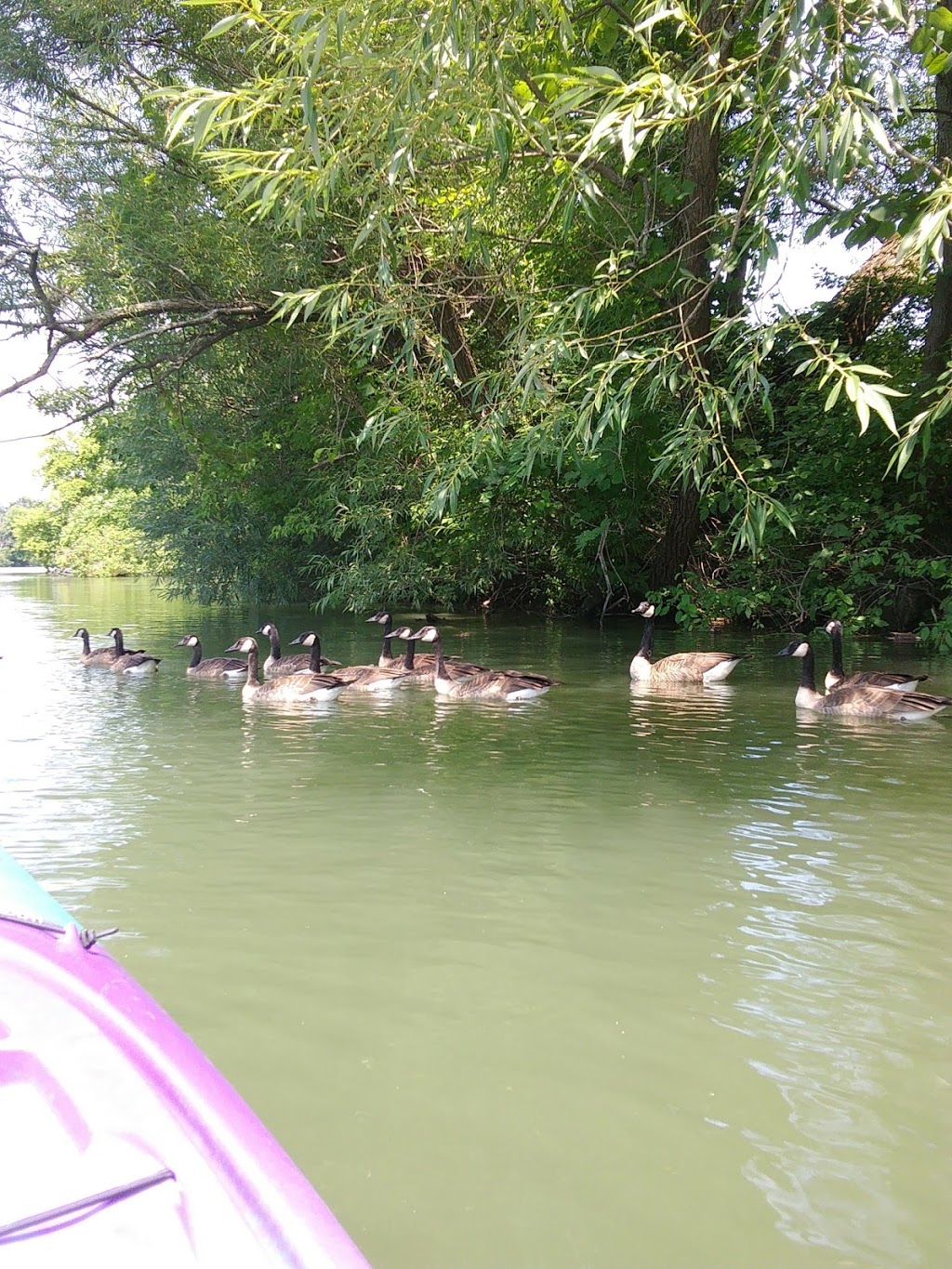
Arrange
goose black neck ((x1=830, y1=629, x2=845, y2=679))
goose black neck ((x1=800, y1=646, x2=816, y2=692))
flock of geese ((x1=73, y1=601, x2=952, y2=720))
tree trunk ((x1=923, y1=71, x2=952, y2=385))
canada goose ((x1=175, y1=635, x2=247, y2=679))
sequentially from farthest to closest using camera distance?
canada goose ((x1=175, y1=635, x2=247, y2=679)), tree trunk ((x1=923, y1=71, x2=952, y2=385)), goose black neck ((x1=830, y1=629, x2=845, y2=679)), goose black neck ((x1=800, y1=646, x2=816, y2=692)), flock of geese ((x1=73, y1=601, x2=952, y2=720))

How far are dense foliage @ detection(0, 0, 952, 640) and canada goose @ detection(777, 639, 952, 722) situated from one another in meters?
1.99

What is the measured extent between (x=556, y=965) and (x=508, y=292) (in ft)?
38.9

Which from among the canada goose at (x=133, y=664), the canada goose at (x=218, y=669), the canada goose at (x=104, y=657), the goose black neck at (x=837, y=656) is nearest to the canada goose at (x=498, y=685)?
the canada goose at (x=218, y=669)

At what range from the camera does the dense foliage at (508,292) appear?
277 inches

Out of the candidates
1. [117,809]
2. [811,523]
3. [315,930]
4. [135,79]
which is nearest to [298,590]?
[135,79]

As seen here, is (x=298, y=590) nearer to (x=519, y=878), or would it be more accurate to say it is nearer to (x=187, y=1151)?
(x=519, y=878)

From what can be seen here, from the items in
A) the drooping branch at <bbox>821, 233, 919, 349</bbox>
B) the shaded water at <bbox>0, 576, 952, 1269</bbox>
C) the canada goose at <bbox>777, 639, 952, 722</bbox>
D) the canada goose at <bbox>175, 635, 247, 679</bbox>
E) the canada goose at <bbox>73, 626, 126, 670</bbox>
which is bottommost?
the shaded water at <bbox>0, 576, 952, 1269</bbox>

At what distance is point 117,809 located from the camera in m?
7.07

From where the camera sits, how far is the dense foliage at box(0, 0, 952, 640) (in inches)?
277

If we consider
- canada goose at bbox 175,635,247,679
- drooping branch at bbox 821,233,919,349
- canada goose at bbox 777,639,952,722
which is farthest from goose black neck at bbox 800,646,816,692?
drooping branch at bbox 821,233,919,349

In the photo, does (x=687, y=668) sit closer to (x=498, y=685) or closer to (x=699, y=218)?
(x=498, y=685)

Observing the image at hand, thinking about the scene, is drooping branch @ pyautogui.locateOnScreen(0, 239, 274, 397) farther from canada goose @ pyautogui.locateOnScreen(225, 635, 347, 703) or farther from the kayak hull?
the kayak hull

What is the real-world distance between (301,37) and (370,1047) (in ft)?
18.0

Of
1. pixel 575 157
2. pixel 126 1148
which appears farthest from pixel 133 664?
pixel 126 1148
